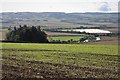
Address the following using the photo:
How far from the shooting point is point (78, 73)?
48.8 ft

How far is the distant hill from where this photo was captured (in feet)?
133

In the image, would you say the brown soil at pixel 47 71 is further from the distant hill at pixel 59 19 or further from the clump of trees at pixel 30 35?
the distant hill at pixel 59 19

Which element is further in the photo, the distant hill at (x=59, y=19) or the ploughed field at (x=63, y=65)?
the distant hill at (x=59, y=19)

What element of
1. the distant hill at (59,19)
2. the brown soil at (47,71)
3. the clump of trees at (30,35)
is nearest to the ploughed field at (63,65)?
the brown soil at (47,71)

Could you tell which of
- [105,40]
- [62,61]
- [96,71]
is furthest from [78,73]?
[105,40]

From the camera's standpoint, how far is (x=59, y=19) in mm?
47656

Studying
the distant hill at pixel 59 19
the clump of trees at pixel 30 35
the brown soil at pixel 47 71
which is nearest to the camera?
the brown soil at pixel 47 71

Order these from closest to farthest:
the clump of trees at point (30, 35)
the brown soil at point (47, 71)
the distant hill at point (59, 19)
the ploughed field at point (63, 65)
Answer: the brown soil at point (47, 71)
the ploughed field at point (63, 65)
the clump of trees at point (30, 35)
the distant hill at point (59, 19)

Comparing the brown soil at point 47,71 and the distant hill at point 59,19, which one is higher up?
the brown soil at point 47,71

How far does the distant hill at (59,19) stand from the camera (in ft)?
133

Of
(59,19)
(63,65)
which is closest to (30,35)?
(63,65)

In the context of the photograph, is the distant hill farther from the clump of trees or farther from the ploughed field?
the ploughed field

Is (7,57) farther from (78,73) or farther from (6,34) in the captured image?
(6,34)

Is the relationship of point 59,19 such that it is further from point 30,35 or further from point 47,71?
point 47,71
